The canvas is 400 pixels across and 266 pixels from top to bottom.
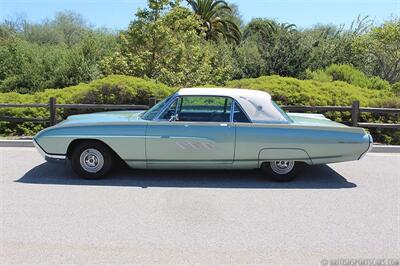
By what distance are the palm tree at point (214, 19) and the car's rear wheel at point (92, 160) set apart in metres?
33.1

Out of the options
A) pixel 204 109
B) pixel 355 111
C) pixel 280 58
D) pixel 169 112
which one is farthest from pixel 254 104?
pixel 280 58

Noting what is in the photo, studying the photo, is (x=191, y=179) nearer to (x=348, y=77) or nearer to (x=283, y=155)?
(x=283, y=155)

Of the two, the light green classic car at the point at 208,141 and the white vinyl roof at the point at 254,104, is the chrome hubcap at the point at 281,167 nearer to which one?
the light green classic car at the point at 208,141

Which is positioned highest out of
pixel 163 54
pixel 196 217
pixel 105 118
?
pixel 163 54

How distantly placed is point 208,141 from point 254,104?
91 cm

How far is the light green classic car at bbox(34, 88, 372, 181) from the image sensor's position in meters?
6.54

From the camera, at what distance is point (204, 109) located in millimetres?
7422

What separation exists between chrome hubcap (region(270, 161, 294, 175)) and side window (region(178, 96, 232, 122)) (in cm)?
95

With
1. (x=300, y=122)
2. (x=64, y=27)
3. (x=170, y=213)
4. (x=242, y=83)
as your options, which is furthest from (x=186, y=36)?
(x=64, y=27)

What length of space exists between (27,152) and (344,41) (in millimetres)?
18216

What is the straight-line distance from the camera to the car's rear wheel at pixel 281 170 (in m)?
6.71

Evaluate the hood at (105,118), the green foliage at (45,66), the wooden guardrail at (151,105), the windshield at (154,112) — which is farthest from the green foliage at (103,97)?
the green foliage at (45,66)

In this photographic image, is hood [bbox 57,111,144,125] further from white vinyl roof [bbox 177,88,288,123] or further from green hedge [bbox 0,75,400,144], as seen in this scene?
green hedge [bbox 0,75,400,144]

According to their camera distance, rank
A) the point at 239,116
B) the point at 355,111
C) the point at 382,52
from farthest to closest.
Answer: the point at 382,52
the point at 355,111
the point at 239,116
